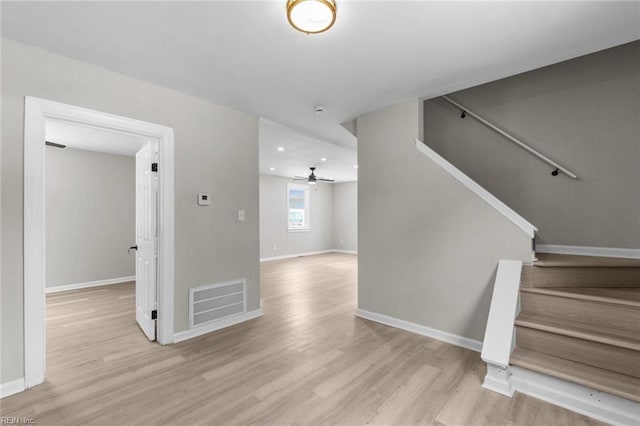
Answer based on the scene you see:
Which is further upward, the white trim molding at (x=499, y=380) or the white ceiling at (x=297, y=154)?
the white ceiling at (x=297, y=154)

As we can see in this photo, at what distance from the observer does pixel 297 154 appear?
237 inches

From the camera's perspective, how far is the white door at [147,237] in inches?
116

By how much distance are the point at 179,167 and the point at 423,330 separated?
307cm

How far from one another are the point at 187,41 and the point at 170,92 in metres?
0.99

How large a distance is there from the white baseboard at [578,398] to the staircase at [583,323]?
76mm

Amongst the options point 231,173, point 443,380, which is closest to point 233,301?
point 231,173

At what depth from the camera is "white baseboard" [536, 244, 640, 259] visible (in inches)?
108

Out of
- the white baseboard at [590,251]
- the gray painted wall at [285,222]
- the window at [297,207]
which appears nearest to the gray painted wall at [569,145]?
the white baseboard at [590,251]

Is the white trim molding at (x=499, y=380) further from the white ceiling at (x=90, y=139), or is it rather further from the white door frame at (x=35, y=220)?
the white ceiling at (x=90, y=139)

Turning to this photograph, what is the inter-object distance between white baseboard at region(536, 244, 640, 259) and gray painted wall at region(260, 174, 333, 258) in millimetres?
6651

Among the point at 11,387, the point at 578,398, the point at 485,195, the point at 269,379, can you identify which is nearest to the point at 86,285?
the point at 11,387

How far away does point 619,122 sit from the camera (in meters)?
2.80

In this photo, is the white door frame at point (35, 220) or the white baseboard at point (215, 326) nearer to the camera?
the white door frame at point (35, 220)

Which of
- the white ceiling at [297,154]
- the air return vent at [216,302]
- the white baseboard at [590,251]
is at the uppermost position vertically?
the white ceiling at [297,154]
